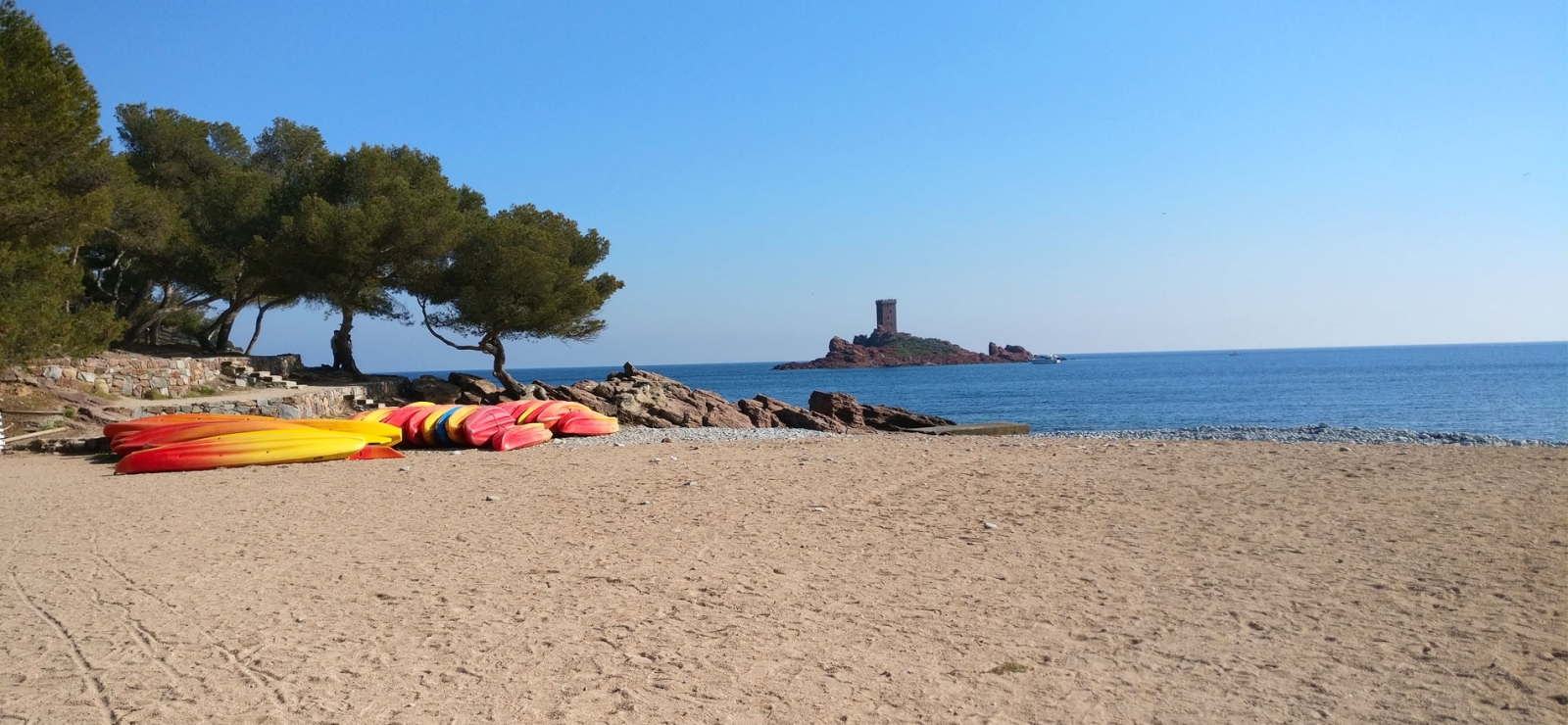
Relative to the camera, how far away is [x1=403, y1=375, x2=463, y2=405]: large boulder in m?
24.9

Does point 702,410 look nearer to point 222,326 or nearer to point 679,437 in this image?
point 679,437

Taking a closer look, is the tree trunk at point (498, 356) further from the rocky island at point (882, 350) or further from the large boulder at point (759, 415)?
the rocky island at point (882, 350)

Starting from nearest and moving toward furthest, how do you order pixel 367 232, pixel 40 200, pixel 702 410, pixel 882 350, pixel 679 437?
pixel 40 200
pixel 679 437
pixel 702 410
pixel 367 232
pixel 882 350

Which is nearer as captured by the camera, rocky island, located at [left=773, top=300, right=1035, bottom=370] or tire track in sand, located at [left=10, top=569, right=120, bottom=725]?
tire track in sand, located at [left=10, top=569, right=120, bottom=725]

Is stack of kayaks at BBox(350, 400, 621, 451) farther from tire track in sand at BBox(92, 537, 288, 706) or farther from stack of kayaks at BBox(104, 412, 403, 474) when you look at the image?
tire track in sand at BBox(92, 537, 288, 706)

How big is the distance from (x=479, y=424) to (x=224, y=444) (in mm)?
3386

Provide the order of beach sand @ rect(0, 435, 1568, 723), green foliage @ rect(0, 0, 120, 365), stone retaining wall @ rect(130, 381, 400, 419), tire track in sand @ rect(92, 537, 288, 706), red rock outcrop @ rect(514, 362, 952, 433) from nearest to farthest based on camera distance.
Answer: beach sand @ rect(0, 435, 1568, 723) < tire track in sand @ rect(92, 537, 288, 706) < green foliage @ rect(0, 0, 120, 365) < stone retaining wall @ rect(130, 381, 400, 419) < red rock outcrop @ rect(514, 362, 952, 433)

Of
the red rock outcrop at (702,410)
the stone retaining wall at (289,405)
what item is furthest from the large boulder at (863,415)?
the stone retaining wall at (289,405)

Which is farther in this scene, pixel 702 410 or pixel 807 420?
pixel 807 420

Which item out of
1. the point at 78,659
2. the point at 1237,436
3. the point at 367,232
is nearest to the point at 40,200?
the point at 367,232

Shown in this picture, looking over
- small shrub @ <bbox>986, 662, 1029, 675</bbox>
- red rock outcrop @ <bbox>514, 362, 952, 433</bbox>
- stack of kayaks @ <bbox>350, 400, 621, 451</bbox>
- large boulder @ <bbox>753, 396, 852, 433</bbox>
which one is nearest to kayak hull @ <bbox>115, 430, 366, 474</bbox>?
stack of kayaks @ <bbox>350, 400, 621, 451</bbox>

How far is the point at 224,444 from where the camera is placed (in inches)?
477

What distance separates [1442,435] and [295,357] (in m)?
24.8

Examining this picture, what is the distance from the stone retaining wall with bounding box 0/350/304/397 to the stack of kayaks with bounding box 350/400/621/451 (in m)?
5.71
